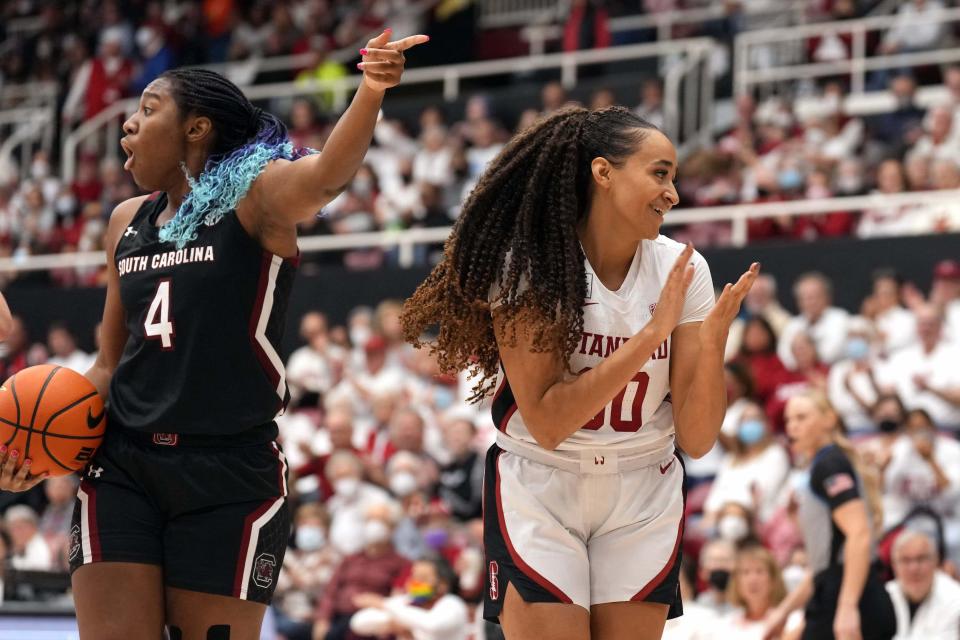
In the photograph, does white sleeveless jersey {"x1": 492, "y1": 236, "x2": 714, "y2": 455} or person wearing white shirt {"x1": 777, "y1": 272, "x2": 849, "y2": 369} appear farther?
person wearing white shirt {"x1": 777, "y1": 272, "x2": 849, "y2": 369}

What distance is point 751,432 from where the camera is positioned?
9945 millimetres

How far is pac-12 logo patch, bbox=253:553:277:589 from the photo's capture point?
4301 mm

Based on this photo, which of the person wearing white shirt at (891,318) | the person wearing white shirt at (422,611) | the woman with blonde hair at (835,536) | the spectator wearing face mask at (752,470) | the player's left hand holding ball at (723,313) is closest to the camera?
the player's left hand holding ball at (723,313)

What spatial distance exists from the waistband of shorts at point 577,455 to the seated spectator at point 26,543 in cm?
820

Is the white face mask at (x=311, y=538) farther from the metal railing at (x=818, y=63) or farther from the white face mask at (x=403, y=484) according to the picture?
the metal railing at (x=818, y=63)

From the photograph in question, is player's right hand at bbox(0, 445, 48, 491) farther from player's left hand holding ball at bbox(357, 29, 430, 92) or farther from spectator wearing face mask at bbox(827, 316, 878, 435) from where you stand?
spectator wearing face mask at bbox(827, 316, 878, 435)

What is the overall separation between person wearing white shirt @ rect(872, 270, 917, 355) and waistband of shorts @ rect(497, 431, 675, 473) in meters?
6.57

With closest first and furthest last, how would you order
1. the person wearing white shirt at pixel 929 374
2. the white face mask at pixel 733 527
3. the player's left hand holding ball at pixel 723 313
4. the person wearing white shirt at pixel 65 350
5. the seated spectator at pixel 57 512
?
the player's left hand holding ball at pixel 723 313 < the white face mask at pixel 733 527 < the person wearing white shirt at pixel 929 374 < the seated spectator at pixel 57 512 < the person wearing white shirt at pixel 65 350

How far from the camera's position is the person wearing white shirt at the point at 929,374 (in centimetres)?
1006

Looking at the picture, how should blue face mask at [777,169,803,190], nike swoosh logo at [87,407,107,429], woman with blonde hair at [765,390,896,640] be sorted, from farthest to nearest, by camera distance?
blue face mask at [777,169,803,190]
woman with blonde hair at [765,390,896,640]
nike swoosh logo at [87,407,107,429]

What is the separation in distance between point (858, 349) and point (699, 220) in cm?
269

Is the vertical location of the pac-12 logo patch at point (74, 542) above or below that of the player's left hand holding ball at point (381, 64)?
below

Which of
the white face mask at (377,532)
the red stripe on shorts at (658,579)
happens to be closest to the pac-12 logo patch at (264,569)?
the red stripe on shorts at (658,579)

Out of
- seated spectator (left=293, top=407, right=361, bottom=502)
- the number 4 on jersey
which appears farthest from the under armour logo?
seated spectator (left=293, top=407, right=361, bottom=502)
